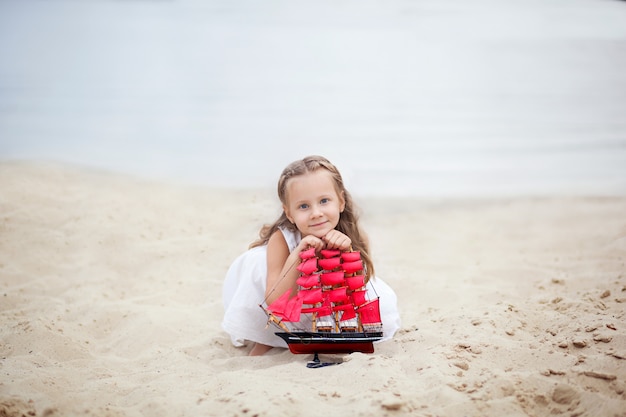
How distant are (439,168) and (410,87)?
5.48 ft

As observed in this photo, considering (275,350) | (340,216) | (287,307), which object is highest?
(340,216)

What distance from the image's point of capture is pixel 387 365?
1.84 meters

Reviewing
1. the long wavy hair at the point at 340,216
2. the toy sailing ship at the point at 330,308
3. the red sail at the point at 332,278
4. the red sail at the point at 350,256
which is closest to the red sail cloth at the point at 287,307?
the toy sailing ship at the point at 330,308

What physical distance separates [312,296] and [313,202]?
332mm

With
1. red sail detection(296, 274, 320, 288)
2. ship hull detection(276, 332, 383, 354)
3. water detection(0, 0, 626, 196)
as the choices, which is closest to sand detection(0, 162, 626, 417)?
ship hull detection(276, 332, 383, 354)

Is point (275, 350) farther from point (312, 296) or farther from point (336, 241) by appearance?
point (336, 241)

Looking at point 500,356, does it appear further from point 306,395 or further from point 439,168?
point 439,168

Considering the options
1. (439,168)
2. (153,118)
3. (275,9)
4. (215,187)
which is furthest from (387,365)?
(275,9)

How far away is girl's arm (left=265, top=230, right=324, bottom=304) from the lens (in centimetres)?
201

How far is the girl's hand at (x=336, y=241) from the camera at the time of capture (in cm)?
200

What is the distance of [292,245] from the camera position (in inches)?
86.0

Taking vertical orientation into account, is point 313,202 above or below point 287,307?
above

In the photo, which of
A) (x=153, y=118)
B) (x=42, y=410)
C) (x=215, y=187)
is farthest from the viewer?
(x=153, y=118)

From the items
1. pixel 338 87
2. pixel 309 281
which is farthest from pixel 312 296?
pixel 338 87
